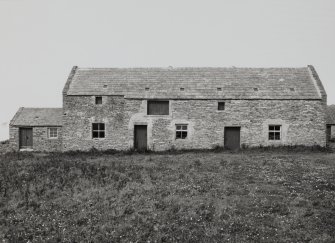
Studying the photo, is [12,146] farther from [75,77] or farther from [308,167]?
[308,167]

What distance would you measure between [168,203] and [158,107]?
15.4m

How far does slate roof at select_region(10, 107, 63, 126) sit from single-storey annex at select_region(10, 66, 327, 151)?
392 cm

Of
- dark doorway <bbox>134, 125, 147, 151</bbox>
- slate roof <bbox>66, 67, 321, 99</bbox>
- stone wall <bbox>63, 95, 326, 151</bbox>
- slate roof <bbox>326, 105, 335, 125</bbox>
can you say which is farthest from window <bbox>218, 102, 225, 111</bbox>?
slate roof <bbox>326, 105, 335, 125</bbox>

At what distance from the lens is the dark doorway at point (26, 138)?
30094 millimetres

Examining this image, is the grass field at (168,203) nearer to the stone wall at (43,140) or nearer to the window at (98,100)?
the window at (98,100)

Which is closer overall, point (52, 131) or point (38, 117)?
point (52, 131)

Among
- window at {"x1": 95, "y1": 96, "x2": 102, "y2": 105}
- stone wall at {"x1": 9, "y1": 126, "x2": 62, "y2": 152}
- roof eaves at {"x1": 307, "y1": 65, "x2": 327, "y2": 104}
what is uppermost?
roof eaves at {"x1": 307, "y1": 65, "x2": 327, "y2": 104}

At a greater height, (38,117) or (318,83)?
(318,83)

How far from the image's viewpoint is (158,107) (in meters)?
27.0

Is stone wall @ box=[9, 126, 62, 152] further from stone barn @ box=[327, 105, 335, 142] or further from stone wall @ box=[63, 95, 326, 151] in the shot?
stone barn @ box=[327, 105, 335, 142]

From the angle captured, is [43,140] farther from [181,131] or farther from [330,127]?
[330,127]

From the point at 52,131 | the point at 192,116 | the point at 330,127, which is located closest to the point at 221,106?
the point at 192,116

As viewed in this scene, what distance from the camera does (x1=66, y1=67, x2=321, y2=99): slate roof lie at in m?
26.9

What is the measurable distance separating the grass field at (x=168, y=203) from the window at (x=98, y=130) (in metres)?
8.66
